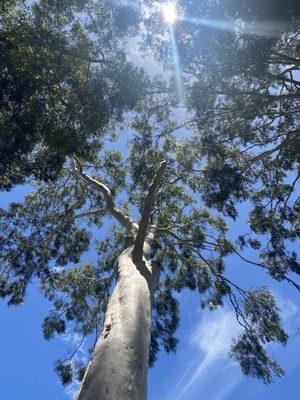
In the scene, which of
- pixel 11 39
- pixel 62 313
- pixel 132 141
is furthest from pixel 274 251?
pixel 11 39

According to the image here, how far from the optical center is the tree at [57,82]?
6.47 meters

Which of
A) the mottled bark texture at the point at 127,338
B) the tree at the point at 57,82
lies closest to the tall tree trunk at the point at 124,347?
the mottled bark texture at the point at 127,338

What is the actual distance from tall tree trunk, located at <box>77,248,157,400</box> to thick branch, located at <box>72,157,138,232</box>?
2994mm

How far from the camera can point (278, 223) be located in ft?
32.9

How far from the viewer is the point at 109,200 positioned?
9.66 meters

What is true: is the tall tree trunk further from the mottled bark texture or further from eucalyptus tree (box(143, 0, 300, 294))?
eucalyptus tree (box(143, 0, 300, 294))

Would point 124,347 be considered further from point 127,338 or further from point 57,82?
point 57,82

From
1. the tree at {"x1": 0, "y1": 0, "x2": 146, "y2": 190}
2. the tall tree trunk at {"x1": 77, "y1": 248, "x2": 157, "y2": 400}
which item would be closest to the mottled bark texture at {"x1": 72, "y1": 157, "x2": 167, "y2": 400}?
the tall tree trunk at {"x1": 77, "y1": 248, "x2": 157, "y2": 400}

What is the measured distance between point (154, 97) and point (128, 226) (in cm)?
309

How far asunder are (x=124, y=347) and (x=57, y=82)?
15.4 feet

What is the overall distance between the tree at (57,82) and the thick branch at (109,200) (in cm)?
178

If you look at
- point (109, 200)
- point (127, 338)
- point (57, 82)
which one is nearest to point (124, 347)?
point (127, 338)

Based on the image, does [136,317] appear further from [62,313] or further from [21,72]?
[62,313]

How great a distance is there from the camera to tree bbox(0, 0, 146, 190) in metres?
6.47
